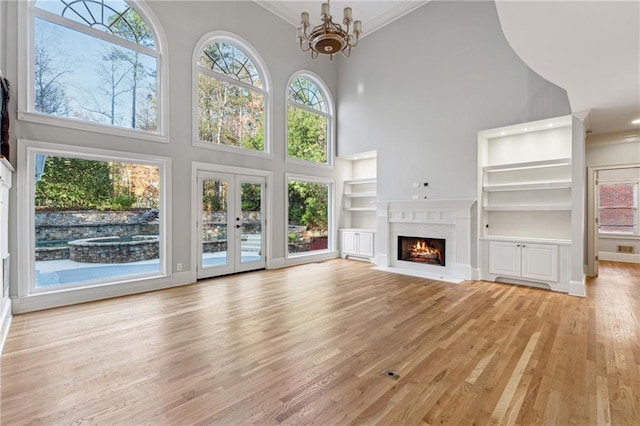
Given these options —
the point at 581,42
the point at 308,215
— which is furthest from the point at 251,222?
the point at 581,42

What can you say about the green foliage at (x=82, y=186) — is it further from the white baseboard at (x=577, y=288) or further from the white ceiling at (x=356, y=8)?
the white baseboard at (x=577, y=288)

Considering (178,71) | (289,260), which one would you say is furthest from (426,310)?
(178,71)

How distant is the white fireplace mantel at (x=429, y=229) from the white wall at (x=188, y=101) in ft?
6.84

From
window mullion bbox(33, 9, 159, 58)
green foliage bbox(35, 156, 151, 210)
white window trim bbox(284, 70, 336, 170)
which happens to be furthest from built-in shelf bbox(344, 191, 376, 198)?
window mullion bbox(33, 9, 159, 58)

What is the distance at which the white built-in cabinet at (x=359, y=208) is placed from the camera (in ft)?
24.3

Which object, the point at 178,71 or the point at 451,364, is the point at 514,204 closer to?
the point at 451,364

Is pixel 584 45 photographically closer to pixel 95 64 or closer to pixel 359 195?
pixel 359 195

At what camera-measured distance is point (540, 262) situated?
4801 mm

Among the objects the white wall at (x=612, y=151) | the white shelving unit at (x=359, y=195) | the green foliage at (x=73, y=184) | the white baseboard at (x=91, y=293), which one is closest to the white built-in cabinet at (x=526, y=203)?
the white wall at (x=612, y=151)

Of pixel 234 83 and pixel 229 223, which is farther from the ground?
pixel 234 83

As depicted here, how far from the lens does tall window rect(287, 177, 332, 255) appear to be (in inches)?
275

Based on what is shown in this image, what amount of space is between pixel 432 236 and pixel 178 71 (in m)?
5.64

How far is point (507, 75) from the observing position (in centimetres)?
510

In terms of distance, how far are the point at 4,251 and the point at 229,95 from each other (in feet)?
13.7
